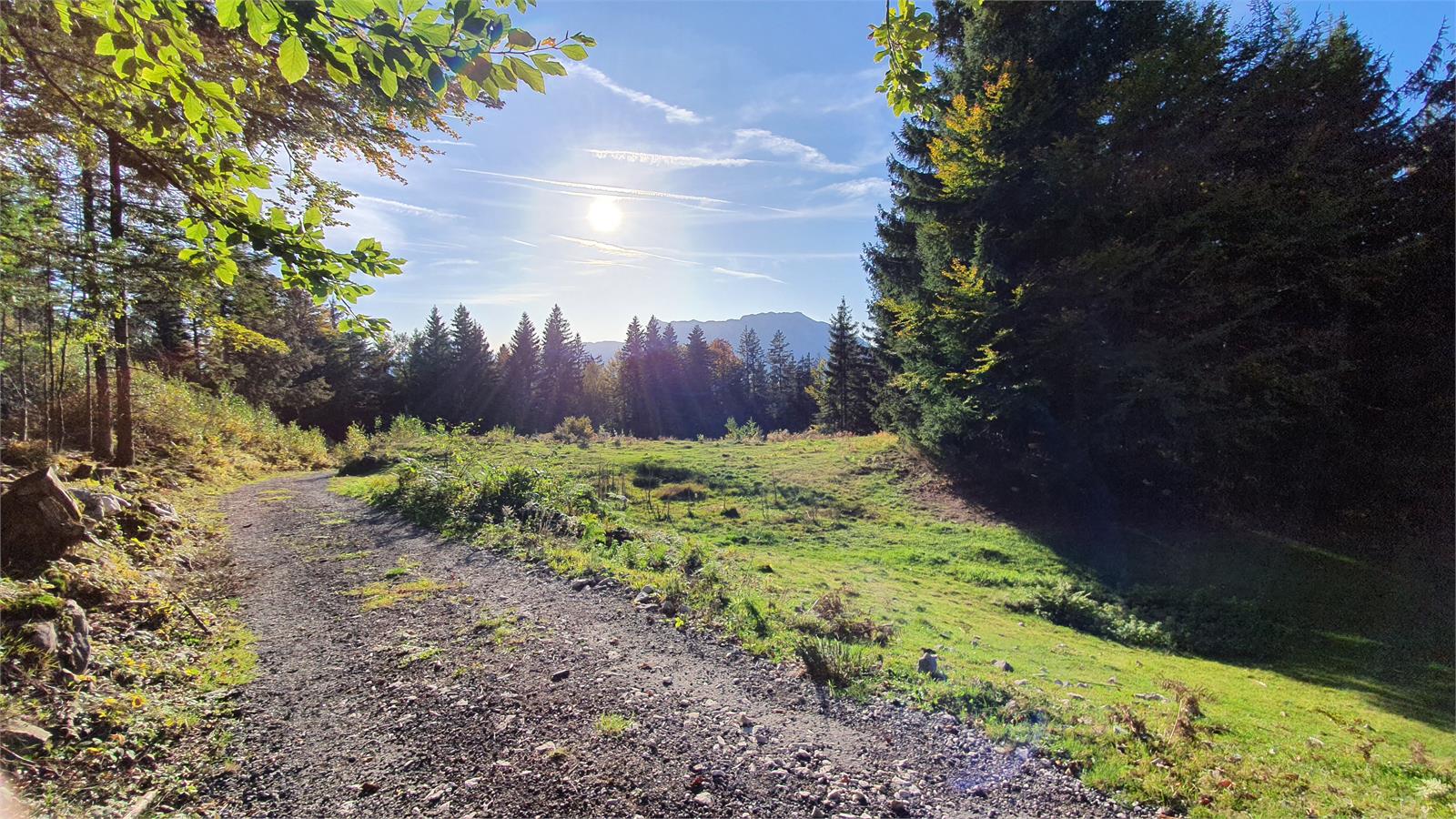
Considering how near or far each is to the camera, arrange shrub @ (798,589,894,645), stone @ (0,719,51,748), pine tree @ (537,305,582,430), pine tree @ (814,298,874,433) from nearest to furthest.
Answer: stone @ (0,719,51,748), shrub @ (798,589,894,645), pine tree @ (814,298,874,433), pine tree @ (537,305,582,430)

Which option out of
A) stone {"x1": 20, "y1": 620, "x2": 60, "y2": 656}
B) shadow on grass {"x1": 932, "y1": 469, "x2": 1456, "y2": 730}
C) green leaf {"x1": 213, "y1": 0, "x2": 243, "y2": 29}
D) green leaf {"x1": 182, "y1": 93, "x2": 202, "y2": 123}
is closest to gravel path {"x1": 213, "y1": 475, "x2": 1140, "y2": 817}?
stone {"x1": 20, "y1": 620, "x2": 60, "y2": 656}

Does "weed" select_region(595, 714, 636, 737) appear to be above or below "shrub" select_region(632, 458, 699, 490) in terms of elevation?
above

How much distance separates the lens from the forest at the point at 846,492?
3.21 m

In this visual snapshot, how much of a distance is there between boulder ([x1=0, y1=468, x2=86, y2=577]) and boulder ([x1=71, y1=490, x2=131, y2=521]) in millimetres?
896

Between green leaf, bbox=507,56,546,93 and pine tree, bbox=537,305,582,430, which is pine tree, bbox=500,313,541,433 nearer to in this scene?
pine tree, bbox=537,305,582,430

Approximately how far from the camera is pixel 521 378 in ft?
189

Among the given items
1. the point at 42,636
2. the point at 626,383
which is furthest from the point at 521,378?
the point at 42,636

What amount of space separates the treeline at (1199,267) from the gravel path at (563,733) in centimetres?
1131

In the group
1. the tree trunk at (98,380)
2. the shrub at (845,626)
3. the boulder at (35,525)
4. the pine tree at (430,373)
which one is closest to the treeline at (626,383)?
the pine tree at (430,373)

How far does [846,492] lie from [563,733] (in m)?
13.3

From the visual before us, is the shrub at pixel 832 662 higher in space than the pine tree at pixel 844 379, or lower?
lower

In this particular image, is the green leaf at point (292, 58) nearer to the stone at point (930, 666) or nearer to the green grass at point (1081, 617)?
the green grass at point (1081, 617)

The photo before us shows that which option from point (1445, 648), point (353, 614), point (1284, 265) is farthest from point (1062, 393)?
Result: point (353, 614)

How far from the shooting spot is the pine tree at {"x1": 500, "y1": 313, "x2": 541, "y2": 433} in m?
54.6
